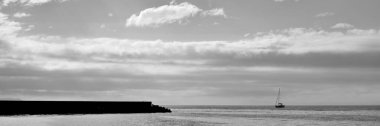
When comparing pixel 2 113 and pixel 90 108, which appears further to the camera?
pixel 90 108

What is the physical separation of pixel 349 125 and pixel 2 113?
182 feet

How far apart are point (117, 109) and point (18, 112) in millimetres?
22940

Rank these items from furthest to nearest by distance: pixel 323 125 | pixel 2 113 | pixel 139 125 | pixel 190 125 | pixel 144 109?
1. pixel 144 109
2. pixel 2 113
3. pixel 323 125
4. pixel 190 125
5. pixel 139 125

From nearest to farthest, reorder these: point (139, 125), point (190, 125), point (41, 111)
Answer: point (139, 125) < point (190, 125) < point (41, 111)

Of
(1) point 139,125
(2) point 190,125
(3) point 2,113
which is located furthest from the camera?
(3) point 2,113

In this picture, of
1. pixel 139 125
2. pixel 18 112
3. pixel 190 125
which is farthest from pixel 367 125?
pixel 18 112

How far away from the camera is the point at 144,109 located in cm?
10906

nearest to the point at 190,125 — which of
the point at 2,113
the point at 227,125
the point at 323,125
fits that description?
the point at 227,125

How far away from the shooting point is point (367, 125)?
7300 centimetres

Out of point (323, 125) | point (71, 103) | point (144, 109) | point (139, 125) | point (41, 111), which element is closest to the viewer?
point (139, 125)

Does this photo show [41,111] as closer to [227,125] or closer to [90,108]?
[90,108]

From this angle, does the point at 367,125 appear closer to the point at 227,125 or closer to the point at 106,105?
the point at 227,125

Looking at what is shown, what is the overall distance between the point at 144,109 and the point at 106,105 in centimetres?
848

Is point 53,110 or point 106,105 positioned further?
point 106,105
